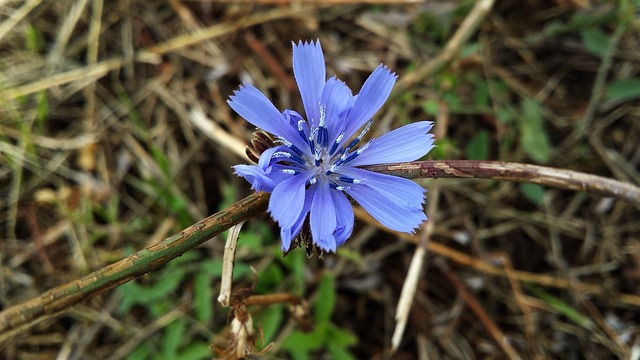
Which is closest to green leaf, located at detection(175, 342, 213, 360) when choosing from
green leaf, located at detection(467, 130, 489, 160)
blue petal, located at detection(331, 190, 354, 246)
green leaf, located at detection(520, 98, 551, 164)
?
blue petal, located at detection(331, 190, 354, 246)

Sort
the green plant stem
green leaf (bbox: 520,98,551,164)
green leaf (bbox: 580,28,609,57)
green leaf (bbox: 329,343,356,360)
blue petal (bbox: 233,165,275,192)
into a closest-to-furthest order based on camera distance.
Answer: blue petal (bbox: 233,165,275,192) → the green plant stem → green leaf (bbox: 329,343,356,360) → green leaf (bbox: 520,98,551,164) → green leaf (bbox: 580,28,609,57)

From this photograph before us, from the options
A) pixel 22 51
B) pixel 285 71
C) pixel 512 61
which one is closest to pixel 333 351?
pixel 285 71

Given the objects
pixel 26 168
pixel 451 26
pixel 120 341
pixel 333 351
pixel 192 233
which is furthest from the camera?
pixel 451 26

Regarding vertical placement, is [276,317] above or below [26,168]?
below

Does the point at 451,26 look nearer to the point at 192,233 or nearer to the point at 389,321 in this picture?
the point at 389,321

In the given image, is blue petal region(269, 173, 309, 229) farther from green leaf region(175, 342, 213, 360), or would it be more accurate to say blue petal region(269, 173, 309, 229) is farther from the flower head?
green leaf region(175, 342, 213, 360)

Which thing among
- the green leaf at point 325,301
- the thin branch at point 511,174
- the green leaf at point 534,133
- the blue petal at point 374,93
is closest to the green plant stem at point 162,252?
the thin branch at point 511,174

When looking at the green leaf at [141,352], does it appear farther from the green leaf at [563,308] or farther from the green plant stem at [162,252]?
the green leaf at [563,308]
